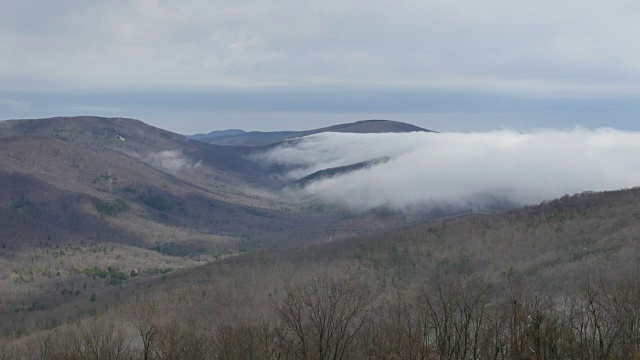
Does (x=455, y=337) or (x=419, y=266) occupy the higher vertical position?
(x=455, y=337)

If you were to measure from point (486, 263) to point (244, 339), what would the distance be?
3266 inches

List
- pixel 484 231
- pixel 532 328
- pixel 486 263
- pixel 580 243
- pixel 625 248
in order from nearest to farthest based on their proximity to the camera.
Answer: pixel 532 328 → pixel 625 248 → pixel 580 243 → pixel 486 263 → pixel 484 231

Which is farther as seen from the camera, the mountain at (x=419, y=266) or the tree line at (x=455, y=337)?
the mountain at (x=419, y=266)

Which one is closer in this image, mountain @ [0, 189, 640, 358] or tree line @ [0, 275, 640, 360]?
tree line @ [0, 275, 640, 360]

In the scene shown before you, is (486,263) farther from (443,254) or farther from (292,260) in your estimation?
(292,260)

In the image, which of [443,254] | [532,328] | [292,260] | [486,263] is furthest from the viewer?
[292,260]

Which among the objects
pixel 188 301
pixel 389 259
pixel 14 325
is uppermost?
pixel 389 259

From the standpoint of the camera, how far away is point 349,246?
172 metres

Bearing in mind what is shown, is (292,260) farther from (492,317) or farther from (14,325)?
(492,317)

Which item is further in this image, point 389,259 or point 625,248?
point 389,259

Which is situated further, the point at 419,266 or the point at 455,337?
the point at 419,266

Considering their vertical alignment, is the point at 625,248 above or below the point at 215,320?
above

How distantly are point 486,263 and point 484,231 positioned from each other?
78.3ft

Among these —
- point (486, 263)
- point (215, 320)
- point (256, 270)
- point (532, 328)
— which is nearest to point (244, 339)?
point (532, 328)
